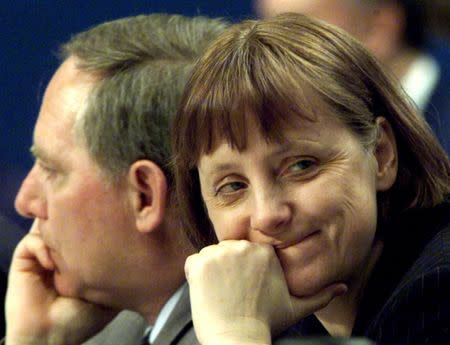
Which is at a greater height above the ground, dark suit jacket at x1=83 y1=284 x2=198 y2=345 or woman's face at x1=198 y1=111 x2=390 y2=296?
woman's face at x1=198 y1=111 x2=390 y2=296

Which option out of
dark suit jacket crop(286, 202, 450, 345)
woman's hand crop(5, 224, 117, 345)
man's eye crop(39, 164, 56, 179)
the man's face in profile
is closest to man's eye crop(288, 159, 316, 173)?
dark suit jacket crop(286, 202, 450, 345)

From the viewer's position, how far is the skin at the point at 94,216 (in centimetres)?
243

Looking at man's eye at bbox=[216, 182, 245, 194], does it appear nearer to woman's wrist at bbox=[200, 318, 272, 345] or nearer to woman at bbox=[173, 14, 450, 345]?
woman at bbox=[173, 14, 450, 345]

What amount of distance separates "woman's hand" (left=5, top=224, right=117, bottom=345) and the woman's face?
851 millimetres

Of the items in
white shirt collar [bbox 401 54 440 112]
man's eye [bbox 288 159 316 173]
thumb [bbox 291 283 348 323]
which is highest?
man's eye [bbox 288 159 316 173]

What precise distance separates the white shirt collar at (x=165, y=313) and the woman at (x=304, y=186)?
1.57 feet

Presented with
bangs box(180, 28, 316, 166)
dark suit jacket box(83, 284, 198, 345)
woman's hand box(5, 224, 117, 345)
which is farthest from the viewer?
woman's hand box(5, 224, 117, 345)

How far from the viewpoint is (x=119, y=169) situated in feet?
7.97

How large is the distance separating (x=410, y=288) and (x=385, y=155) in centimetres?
29

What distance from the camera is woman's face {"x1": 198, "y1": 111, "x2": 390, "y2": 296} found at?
1850mm

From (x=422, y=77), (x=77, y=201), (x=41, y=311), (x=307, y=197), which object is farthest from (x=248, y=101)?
(x=422, y=77)

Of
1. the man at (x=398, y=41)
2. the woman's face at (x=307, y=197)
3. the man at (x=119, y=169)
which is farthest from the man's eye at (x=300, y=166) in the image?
the man at (x=398, y=41)

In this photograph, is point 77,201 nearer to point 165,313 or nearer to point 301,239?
point 165,313

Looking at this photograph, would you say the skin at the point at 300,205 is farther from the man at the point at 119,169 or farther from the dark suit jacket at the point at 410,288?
→ the man at the point at 119,169
